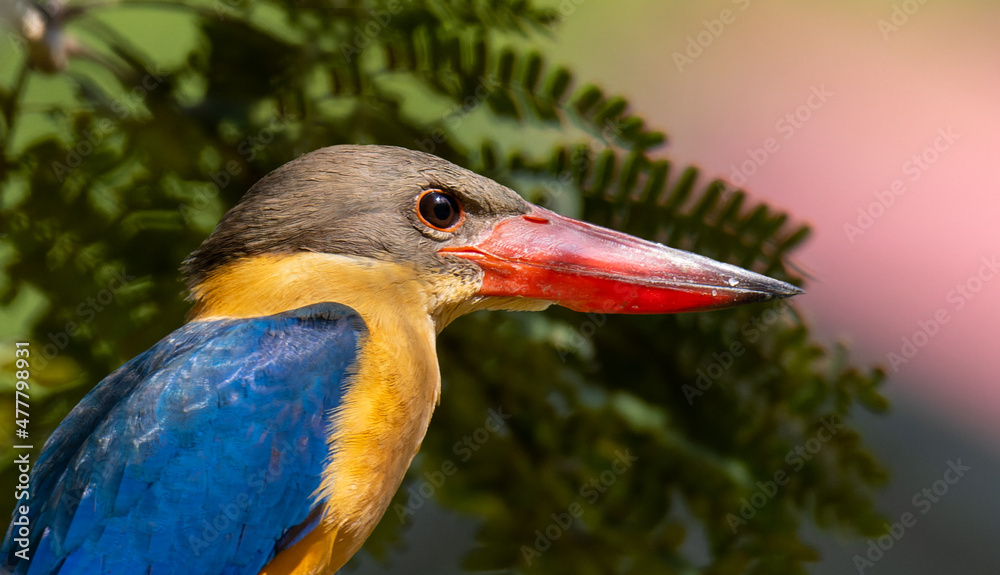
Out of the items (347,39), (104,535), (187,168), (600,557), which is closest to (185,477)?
(104,535)

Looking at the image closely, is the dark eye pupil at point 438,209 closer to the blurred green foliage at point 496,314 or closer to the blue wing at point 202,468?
the blue wing at point 202,468

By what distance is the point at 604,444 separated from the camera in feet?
6.88

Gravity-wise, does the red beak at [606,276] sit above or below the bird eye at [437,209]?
above

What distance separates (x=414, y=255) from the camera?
165cm

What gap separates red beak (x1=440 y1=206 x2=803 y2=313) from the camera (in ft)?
5.46

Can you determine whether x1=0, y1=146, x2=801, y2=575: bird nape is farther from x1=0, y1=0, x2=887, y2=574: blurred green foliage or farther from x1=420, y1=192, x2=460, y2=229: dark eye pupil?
x1=0, y1=0, x2=887, y2=574: blurred green foliage

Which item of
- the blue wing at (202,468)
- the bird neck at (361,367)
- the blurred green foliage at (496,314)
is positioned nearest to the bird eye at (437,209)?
the bird neck at (361,367)

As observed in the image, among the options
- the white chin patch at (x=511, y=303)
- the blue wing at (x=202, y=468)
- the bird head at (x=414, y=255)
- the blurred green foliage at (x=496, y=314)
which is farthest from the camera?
the blurred green foliage at (x=496, y=314)

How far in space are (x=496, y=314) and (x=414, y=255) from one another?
582 mm

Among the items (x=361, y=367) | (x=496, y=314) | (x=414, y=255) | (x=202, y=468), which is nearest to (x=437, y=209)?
(x=414, y=255)

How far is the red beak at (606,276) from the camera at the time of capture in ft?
5.46

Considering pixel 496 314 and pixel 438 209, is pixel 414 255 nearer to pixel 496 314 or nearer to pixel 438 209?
pixel 438 209

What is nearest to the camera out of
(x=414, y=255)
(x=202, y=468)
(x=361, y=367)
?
(x=202, y=468)

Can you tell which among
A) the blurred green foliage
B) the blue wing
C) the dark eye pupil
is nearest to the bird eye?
the dark eye pupil
